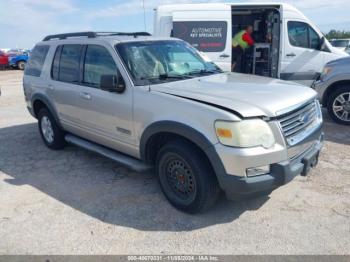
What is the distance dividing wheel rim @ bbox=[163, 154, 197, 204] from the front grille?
3.27 ft

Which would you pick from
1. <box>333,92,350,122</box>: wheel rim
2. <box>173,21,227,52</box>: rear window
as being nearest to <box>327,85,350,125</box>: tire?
<box>333,92,350,122</box>: wheel rim

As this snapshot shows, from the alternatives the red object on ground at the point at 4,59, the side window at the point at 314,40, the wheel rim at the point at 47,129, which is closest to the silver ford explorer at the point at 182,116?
the wheel rim at the point at 47,129

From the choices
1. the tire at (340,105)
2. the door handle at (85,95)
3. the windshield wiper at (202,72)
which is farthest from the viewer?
the tire at (340,105)

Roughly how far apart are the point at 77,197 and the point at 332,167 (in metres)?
3.41

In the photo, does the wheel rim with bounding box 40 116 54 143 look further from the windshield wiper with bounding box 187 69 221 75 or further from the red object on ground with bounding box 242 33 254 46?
the red object on ground with bounding box 242 33 254 46

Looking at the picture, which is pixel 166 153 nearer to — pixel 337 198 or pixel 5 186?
pixel 337 198

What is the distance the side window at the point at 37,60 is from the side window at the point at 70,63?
0.65 meters

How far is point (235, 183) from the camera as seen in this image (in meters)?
3.04

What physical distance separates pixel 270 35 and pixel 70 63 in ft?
A: 19.4

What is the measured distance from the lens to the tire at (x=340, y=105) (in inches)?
257

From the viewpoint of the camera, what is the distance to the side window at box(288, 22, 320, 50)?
827 centimetres

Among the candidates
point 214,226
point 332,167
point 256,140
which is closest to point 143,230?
point 214,226

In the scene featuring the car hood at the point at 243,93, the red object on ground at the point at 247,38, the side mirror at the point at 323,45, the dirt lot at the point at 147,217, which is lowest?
the dirt lot at the point at 147,217

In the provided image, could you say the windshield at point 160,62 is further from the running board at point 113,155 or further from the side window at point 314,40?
the side window at point 314,40
